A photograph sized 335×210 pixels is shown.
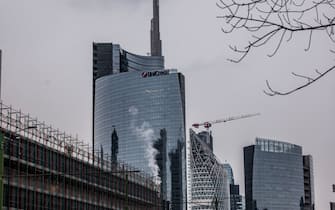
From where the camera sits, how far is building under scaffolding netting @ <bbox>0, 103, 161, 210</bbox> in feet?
276

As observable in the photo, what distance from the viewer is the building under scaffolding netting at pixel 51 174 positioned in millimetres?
84062

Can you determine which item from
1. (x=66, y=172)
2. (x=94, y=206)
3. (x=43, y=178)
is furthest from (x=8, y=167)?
(x=94, y=206)

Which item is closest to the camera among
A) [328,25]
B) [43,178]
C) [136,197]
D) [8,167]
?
[328,25]

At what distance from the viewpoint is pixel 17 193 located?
84.8 m

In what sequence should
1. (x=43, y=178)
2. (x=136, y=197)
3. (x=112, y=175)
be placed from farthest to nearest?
1. (x=136, y=197)
2. (x=112, y=175)
3. (x=43, y=178)

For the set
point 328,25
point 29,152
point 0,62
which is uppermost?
point 0,62

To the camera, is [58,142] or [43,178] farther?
[58,142]

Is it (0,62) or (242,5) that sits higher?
(0,62)

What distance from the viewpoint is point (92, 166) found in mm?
112438

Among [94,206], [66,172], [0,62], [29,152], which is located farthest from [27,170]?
[0,62]

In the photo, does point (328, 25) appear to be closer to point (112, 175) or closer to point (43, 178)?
point (43, 178)

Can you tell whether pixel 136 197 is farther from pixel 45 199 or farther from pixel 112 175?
pixel 45 199

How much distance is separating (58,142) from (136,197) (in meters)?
30.5

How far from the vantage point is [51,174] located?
90188mm
